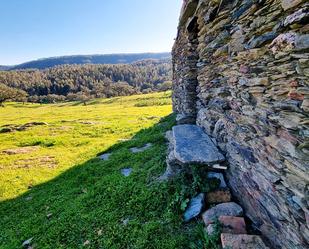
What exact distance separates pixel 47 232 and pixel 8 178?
20.9ft

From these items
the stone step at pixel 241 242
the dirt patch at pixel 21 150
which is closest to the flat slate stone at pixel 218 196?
the stone step at pixel 241 242

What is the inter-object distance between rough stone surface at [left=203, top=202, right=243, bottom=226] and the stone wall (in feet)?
0.66

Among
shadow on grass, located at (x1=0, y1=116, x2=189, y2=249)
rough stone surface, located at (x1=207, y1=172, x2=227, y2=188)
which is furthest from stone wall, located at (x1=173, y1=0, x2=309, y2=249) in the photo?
shadow on grass, located at (x1=0, y1=116, x2=189, y2=249)

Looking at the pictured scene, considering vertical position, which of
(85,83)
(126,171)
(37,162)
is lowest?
(85,83)

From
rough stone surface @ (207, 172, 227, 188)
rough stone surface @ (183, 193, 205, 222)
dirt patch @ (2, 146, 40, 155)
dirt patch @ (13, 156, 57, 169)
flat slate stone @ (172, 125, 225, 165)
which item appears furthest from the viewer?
dirt patch @ (2, 146, 40, 155)

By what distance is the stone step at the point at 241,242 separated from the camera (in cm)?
381

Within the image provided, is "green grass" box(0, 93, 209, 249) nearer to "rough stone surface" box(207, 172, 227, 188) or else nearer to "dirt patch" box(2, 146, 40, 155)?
"rough stone surface" box(207, 172, 227, 188)

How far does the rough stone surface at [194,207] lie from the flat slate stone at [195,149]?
2.62 ft

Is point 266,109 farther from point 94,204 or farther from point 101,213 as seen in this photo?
point 94,204

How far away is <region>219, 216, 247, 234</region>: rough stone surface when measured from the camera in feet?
14.3

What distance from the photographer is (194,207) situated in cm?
528

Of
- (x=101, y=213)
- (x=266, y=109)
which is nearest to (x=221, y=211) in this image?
(x=266, y=109)

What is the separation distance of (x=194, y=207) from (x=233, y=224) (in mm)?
987

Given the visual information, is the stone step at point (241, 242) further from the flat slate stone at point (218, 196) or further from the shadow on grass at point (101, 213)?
the flat slate stone at point (218, 196)
